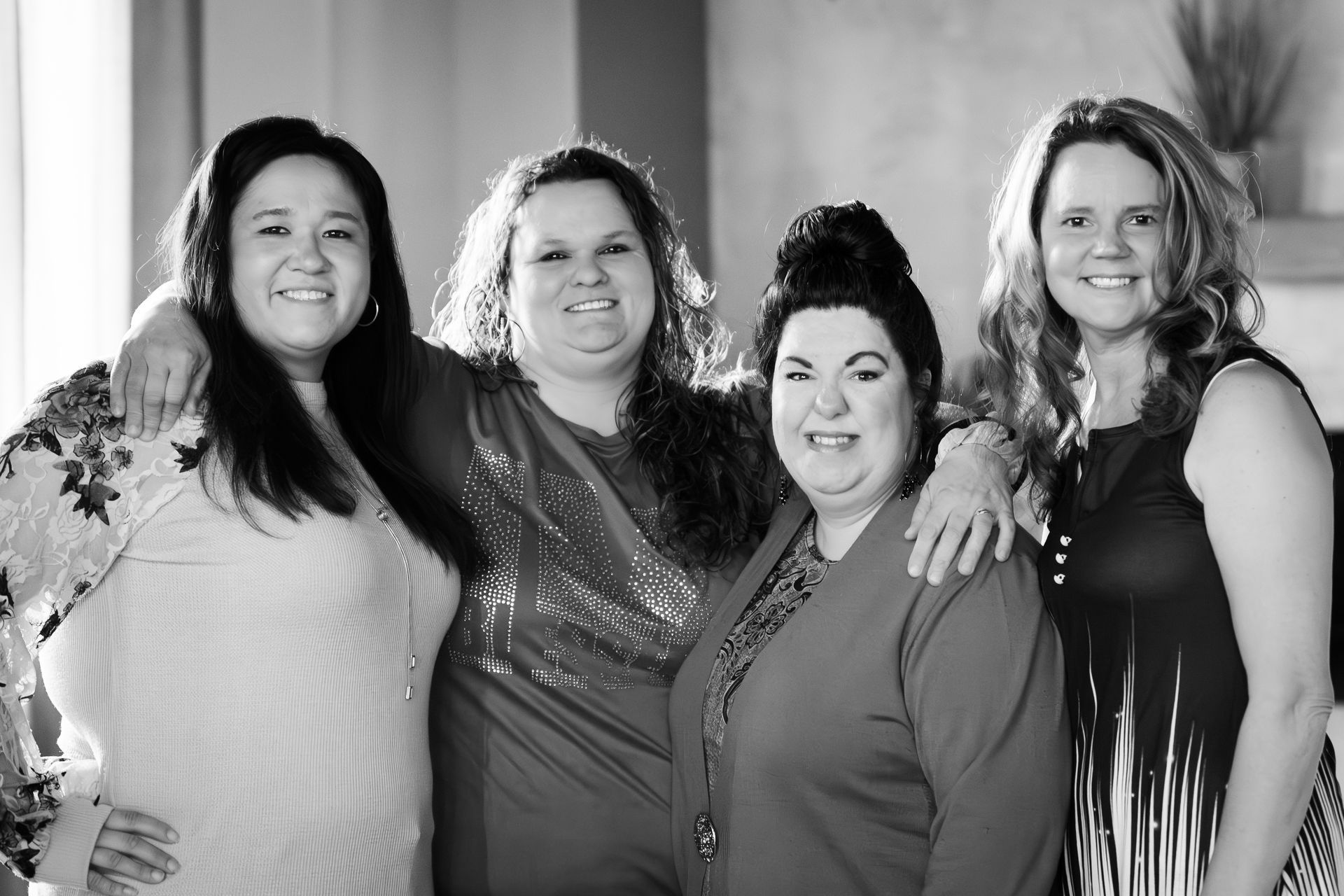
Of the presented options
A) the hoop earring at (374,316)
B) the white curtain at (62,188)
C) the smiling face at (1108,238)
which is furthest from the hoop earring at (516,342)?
the white curtain at (62,188)

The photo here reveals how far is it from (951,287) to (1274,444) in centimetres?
318

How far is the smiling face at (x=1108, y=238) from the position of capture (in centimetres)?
170

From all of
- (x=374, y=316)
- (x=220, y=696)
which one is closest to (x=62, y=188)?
(x=374, y=316)

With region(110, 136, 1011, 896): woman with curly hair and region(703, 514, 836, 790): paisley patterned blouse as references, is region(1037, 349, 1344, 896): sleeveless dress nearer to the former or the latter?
region(703, 514, 836, 790): paisley patterned blouse

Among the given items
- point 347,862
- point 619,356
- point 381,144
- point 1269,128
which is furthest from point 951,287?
point 347,862

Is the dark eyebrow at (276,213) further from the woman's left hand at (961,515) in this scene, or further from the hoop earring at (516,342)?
the woman's left hand at (961,515)

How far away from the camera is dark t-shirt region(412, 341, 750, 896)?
6.48 feet

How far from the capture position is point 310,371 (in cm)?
195

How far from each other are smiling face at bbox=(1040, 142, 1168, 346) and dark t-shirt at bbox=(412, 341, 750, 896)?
72 centimetres

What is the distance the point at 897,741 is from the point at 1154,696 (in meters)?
0.33

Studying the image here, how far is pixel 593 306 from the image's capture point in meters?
2.15

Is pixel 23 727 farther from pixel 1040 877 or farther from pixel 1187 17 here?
pixel 1187 17

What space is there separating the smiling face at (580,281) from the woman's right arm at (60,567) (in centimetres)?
72

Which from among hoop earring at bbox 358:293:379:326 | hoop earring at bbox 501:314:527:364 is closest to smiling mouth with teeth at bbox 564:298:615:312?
hoop earring at bbox 501:314:527:364
